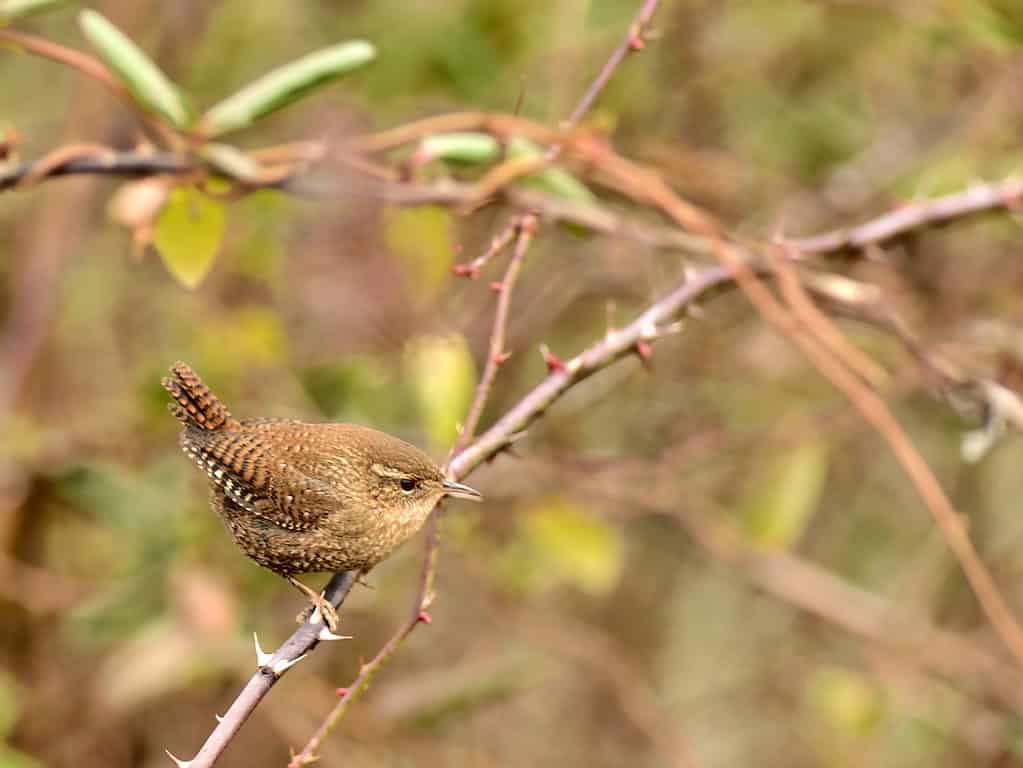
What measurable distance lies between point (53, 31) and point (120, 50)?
138 inches

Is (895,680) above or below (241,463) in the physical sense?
below

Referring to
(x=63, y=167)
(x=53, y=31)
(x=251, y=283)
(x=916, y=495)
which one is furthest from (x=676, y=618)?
(x=63, y=167)

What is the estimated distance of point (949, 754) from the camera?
6.66 m

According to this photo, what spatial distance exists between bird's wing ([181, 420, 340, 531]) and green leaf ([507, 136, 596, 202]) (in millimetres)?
985

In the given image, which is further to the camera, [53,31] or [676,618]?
[676,618]

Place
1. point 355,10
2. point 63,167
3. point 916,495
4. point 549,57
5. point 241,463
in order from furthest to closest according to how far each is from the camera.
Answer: point 916,495 → point 355,10 → point 549,57 → point 63,167 → point 241,463

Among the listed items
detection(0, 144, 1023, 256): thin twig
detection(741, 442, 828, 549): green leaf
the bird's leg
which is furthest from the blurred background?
the bird's leg

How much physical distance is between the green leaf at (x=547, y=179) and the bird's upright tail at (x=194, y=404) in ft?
3.15

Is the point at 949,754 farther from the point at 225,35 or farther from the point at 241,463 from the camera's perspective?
the point at 241,463

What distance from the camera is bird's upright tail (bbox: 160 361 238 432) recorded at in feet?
7.74

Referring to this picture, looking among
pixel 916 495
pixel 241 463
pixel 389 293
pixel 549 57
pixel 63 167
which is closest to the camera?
pixel 241 463

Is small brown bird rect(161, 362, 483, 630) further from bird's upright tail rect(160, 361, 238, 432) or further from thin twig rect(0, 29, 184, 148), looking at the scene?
thin twig rect(0, 29, 184, 148)

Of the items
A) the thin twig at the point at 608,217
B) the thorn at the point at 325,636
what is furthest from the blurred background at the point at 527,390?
the thorn at the point at 325,636

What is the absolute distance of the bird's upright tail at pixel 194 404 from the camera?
2359 millimetres
